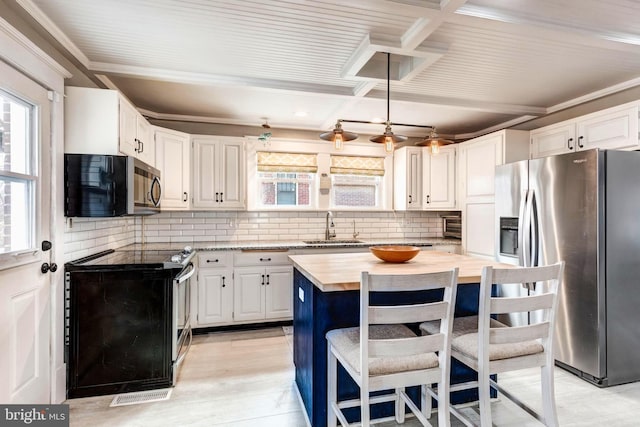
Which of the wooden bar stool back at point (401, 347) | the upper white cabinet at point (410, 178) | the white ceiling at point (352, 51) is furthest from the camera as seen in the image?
the upper white cabinet at point (410, 178)

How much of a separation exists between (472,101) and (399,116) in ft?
2.70

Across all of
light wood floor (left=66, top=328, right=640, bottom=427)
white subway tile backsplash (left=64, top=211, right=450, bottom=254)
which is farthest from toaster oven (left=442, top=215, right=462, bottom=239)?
light wood floor (left=66, top=328, right=640, bottom=427)

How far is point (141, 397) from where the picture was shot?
2295 millimetres

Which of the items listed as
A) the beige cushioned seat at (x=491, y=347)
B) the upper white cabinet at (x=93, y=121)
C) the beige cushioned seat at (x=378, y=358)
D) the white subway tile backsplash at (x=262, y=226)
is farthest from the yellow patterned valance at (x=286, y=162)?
the beige cushioned seat at (x=491, y=347)

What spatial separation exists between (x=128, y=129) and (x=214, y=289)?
177cm

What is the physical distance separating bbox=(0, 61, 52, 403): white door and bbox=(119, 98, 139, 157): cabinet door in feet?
1.54

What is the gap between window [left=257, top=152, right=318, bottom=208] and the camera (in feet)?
13.9

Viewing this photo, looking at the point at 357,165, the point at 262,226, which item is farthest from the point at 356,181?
the point at 262,226

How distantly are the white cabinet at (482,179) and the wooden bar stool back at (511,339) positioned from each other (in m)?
2.11

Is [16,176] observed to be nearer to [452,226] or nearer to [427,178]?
[427,178]

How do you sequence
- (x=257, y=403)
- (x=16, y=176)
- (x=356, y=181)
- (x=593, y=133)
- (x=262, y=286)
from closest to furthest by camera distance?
(x=16, y=176) < (x=257, y=403) < (x=593, y=133) < (x=262, y=286) < (x=356, y=181)

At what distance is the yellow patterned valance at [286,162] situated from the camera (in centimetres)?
420

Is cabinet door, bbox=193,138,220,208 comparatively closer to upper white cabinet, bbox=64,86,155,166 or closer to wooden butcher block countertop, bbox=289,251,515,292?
upper white cabinet, bbox=64,86,155,166

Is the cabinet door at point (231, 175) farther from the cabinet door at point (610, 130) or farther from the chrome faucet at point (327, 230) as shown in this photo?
the cabinet door at point (610, 130)
